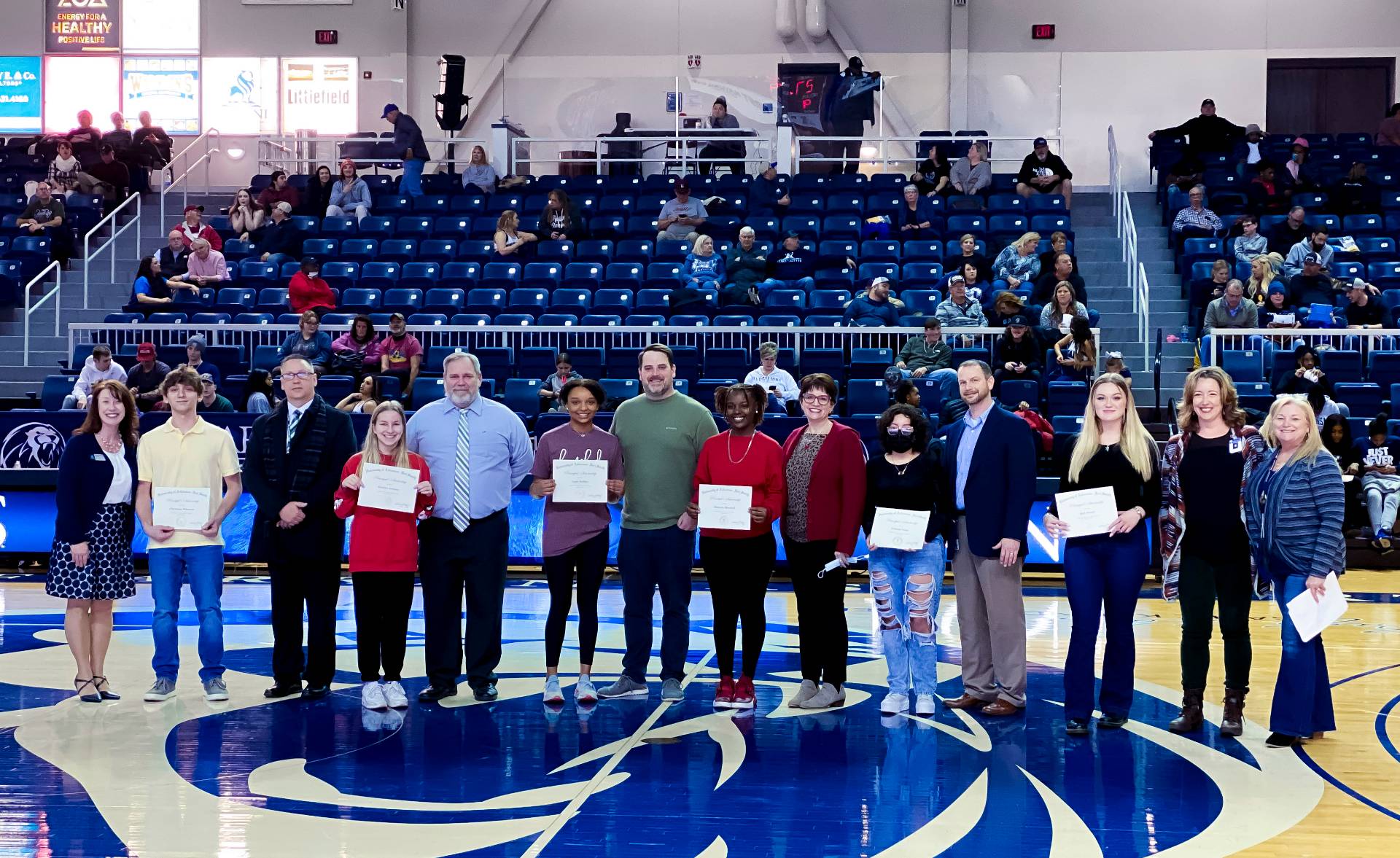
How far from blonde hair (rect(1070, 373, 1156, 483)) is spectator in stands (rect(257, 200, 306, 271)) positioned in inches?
521

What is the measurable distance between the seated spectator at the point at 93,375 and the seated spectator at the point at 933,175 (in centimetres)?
1001

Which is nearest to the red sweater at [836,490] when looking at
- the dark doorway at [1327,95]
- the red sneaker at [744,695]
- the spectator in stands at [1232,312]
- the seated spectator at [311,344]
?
the red sneaker at [744,695]

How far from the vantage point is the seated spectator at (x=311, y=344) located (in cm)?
1393

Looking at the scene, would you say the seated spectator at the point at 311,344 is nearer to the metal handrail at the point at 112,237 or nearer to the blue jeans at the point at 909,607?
the metal handrail at the point at 112,237

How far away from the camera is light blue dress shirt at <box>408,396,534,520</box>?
6684mm

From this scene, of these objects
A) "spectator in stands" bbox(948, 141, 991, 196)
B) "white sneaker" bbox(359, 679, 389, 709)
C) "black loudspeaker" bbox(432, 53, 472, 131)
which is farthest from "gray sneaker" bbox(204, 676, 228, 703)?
"black loudspeaker" bbox(432, 53, 472, 131)

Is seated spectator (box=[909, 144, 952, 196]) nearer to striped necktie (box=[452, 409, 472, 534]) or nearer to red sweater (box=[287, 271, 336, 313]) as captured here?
red sweater (box=[287, 271, 336, 313])

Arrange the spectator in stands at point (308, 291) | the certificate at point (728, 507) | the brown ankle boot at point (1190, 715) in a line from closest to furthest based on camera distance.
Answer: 1. the brown ankle boot at point (1190, 715)
2. the certificate at point (728, 507)
3. the spectator in stands at point (308, 291)

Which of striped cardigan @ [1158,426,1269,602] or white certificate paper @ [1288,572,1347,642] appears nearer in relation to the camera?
white certificate paper @ [1288,572,1347,642]

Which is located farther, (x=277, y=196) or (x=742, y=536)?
(x=277, y=196)

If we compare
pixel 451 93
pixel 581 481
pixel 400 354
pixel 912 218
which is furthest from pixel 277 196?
pixel 581 481

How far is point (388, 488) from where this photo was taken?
6398 millimetres

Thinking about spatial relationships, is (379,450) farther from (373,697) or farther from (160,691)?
(160,691)

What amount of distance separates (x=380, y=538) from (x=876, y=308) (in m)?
8.78
